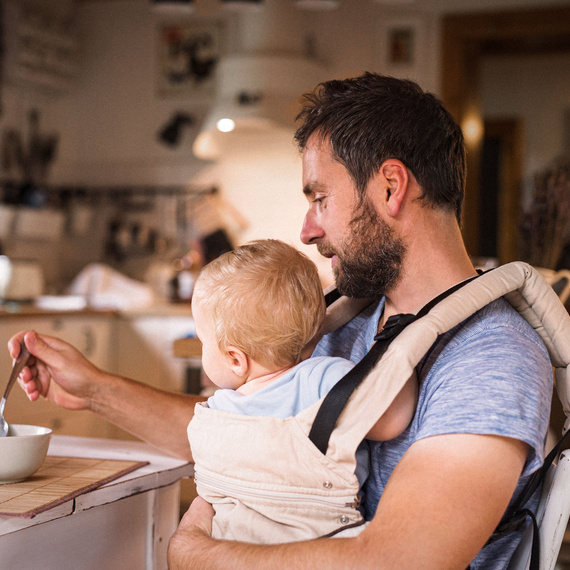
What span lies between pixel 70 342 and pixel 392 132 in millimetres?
3076

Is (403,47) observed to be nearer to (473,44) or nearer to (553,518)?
(473,44)

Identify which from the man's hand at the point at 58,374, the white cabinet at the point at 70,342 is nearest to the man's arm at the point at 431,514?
the man's hand at the point at 58,374

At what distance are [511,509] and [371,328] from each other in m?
0.35

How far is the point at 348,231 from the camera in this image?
3.75ft

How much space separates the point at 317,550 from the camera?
0.89 meters

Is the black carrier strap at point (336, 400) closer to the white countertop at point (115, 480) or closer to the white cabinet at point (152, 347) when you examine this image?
the white countertop at point (115, 480)

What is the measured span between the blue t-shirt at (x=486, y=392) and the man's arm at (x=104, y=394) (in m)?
0.41

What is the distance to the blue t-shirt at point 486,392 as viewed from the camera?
900 millimetres

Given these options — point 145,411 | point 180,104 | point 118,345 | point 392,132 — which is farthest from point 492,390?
point 180,104

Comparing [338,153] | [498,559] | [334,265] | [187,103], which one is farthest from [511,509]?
[187,103]

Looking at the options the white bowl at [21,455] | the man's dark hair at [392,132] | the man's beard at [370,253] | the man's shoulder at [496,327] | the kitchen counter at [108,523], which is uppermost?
the man's dark hair at [392,132]

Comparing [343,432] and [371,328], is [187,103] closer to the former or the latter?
[371,328]

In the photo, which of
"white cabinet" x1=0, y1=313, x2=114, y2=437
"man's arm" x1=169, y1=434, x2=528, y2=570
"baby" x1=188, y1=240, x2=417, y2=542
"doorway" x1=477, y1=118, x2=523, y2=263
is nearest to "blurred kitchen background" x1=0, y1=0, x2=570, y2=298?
"white cabinet" x1=0, y1=313, x2=114, y2=437

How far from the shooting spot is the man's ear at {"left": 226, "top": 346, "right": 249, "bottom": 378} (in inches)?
42.1
